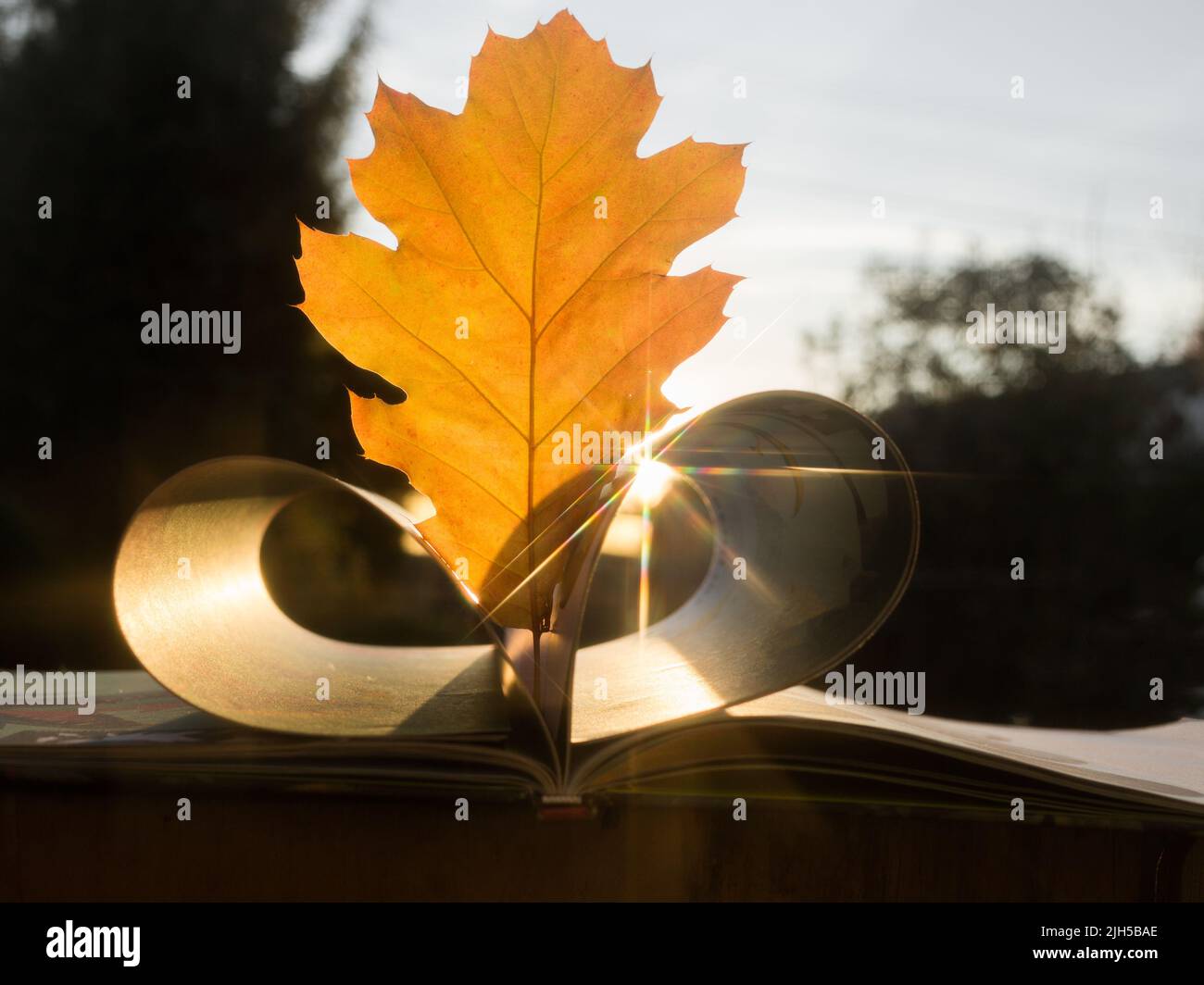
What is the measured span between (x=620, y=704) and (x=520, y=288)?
0.32m

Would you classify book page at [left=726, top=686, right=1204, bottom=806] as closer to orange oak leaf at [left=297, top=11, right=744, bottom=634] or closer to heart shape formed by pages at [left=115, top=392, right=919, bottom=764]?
heart shape formed by pages at [left=115, top=392, right=919, bottom=764]

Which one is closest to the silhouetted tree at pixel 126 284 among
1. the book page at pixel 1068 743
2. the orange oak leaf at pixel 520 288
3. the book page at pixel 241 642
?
the book page at pixel 241 642

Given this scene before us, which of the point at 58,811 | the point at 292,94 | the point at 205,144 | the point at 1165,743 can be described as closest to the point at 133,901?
the point at 58,811

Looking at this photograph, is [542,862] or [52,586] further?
[52,586]

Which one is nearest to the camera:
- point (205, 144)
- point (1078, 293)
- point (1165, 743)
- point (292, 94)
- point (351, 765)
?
point (351, 765)

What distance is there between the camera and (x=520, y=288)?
0.64 meters

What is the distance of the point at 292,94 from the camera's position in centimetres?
429

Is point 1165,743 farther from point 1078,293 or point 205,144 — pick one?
point 1078,293

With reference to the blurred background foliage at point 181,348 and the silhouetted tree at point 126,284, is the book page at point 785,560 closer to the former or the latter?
the blurred background foliage at point 181,348

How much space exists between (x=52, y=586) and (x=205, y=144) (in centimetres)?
220

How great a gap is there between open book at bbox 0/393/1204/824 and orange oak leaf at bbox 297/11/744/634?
0.16 feet

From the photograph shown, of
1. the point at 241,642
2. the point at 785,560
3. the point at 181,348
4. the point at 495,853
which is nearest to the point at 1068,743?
the point at 785,560

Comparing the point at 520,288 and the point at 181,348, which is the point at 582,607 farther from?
the point at 181,348

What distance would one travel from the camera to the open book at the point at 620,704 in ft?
1.76
